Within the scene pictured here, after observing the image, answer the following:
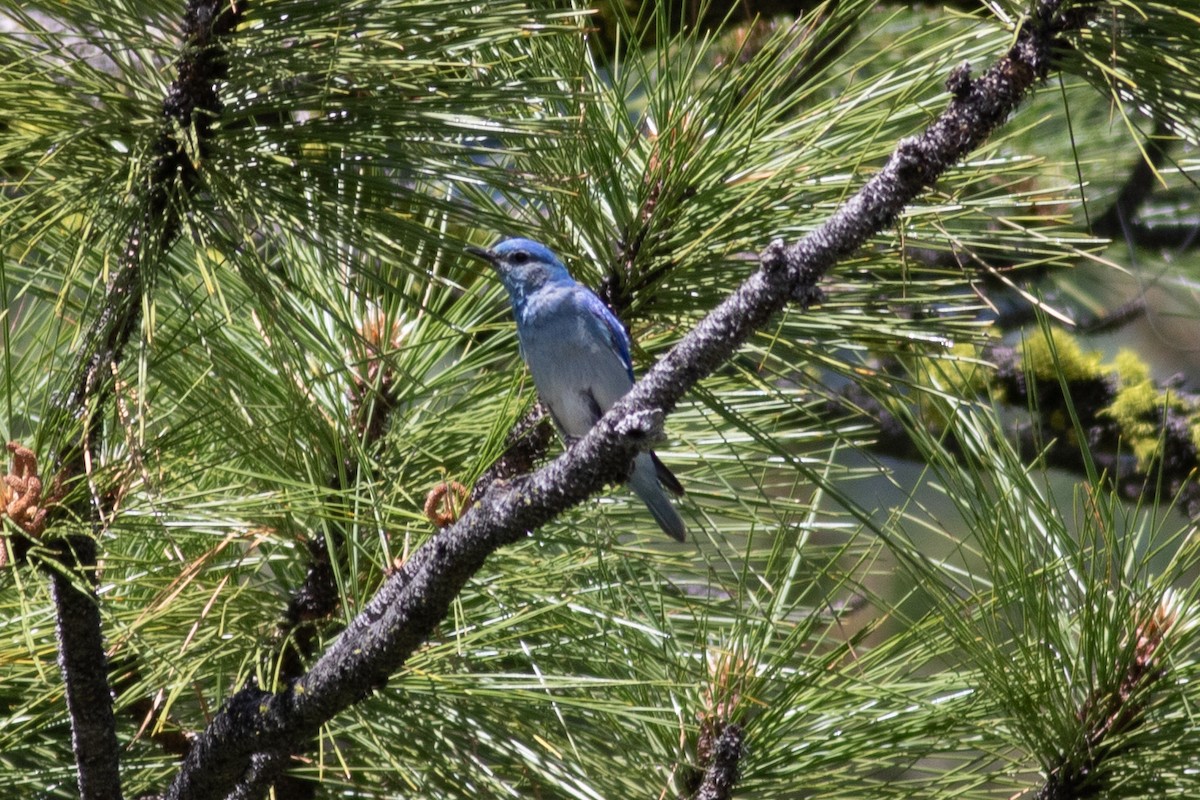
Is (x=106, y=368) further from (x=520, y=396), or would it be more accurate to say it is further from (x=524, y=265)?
(x=524, y=265)

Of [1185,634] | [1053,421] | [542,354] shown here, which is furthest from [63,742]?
[1053,421]

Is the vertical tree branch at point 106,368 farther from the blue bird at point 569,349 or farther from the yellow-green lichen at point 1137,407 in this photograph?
the yellow-green lichen at point 1137,407

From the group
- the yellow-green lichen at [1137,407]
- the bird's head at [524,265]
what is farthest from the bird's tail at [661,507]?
the yellow-green lichen at [1137,407]

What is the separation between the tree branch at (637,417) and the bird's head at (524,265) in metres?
0.83

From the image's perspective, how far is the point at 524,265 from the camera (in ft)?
7.38

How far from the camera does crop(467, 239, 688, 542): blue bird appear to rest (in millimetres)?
1974

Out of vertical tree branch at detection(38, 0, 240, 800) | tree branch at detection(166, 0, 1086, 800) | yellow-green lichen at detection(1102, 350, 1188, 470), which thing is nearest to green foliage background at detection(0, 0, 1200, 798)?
vertical tree branch at detection(38, 0, 240, 800)

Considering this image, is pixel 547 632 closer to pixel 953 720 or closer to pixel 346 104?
pixel 953 720

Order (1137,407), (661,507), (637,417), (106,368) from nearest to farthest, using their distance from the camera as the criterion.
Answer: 1. (637,417)
2. (106,368)
3. (661,507)
4. (1137,407)

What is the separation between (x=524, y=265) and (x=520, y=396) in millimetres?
456

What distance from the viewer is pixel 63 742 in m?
1.86

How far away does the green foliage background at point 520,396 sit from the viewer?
1342 mm

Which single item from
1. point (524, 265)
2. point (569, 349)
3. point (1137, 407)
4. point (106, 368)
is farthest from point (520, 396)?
point (1137, 407)

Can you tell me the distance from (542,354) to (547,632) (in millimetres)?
459
